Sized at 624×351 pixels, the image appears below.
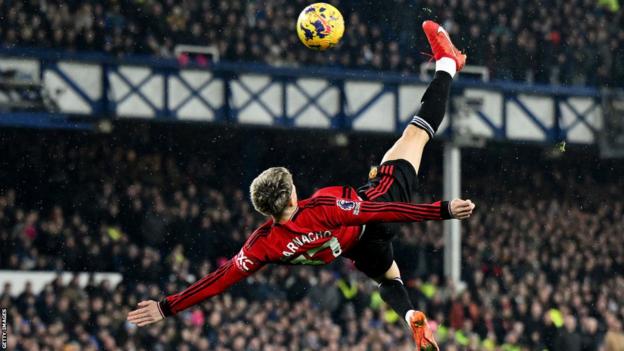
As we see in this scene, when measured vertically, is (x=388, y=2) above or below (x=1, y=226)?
above

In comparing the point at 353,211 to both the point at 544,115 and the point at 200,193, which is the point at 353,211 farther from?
the point at 544,115

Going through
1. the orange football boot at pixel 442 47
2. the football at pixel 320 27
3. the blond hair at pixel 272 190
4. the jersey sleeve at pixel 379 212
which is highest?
the football at pixel 320 27

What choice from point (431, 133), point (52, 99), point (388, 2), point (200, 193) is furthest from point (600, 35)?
point (431, 133)

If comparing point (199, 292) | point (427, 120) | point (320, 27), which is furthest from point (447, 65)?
point (199, 292)

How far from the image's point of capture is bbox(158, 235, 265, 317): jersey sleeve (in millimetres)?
9000

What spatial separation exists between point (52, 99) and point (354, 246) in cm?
1324

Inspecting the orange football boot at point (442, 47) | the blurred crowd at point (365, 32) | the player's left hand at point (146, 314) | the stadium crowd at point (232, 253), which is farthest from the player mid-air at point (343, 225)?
the blurred crowd at point (365, 32)

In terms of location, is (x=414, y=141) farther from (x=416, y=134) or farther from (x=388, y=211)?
(x=388, y=211)

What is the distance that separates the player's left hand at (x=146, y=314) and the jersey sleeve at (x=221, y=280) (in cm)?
5

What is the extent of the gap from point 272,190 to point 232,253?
11.6 meters

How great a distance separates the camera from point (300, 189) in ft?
76.4

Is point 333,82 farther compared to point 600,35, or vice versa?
point 600,35

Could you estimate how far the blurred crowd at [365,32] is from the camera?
21.6 m

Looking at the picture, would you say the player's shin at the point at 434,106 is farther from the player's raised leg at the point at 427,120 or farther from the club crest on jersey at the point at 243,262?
the club crest on jersey at the point at 243,262
